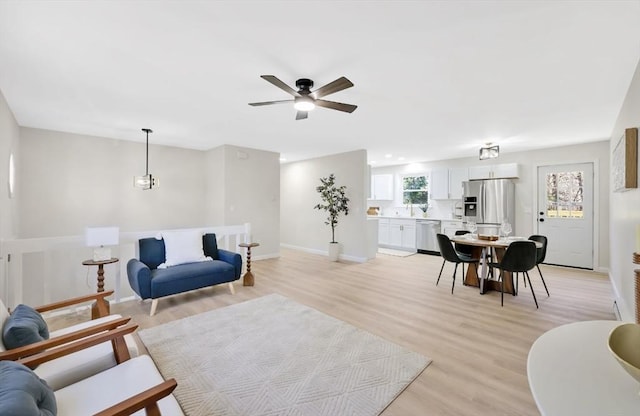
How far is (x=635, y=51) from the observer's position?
85.8 inches

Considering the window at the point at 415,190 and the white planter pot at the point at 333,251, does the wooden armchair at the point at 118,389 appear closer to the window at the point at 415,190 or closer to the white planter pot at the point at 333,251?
the white planter pot at the point at 333,251

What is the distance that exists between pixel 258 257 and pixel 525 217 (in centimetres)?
614

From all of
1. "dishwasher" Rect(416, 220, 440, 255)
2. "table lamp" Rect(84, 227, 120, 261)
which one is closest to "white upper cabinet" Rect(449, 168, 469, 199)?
"dishwasher" Rect(416, 220, 440, 255)

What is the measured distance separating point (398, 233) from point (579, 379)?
6.93m

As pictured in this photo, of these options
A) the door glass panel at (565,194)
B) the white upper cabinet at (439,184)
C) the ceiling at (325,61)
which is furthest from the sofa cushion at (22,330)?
the door glass panel at (565,194)

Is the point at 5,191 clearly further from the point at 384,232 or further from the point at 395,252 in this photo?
the point at 384,232

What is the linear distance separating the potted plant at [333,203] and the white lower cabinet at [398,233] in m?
1.88

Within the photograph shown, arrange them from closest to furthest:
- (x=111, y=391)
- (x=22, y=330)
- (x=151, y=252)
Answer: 1. (x=111, y=391)
2. (x=22, y=330)
3. (x=151, y=252)

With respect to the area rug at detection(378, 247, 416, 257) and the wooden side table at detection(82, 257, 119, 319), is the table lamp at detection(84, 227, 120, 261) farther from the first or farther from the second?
the area rug at detection(378, 247, 416, 257)

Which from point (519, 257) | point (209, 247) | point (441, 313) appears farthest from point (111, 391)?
point (519, 257)

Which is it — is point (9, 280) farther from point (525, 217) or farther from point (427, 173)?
point (525, 217)

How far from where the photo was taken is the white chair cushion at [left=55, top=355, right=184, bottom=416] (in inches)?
50.4

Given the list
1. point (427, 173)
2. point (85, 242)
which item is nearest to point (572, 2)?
point (85, 242)

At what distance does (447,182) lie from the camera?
7.03m
